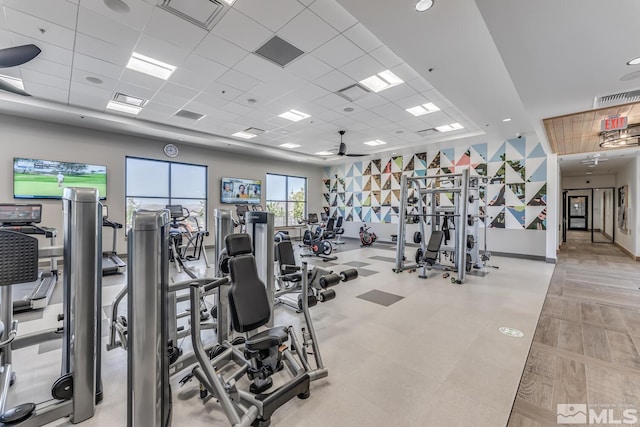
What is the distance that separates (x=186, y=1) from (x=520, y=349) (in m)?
4.82

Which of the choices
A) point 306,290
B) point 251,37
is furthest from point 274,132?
point 306,290

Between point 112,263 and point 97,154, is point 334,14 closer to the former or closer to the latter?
point 112,263

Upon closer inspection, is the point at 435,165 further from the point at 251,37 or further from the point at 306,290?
the point at 306,290

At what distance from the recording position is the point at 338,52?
3664 mm

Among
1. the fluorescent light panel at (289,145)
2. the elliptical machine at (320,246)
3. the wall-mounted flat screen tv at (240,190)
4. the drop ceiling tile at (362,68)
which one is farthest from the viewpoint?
the wall-mounted flat screen tv at (240,190)

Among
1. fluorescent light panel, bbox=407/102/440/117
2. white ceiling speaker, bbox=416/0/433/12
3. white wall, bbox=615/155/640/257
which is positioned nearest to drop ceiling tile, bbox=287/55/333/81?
white ceiling speaker, bbox=416/0/433/12

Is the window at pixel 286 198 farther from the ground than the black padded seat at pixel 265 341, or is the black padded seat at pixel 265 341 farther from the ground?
the window at pixel 286 198

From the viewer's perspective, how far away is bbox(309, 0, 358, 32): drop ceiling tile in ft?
9.28

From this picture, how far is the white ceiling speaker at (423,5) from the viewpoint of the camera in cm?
253

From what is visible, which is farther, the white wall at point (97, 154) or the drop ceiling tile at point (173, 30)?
the white wall at point (97, 154)

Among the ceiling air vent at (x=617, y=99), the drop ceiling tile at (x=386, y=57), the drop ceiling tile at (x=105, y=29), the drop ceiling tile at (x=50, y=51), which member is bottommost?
the ceiling air vent at (x=617, y=99)

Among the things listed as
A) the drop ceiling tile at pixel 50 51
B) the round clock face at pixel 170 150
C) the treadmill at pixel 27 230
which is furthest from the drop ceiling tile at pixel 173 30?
the round clock face at pixel 170 150

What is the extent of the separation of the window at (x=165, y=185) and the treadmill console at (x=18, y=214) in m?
2.69

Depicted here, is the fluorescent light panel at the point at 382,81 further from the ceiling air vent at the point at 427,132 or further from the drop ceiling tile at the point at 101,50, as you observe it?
the drop ceiling tile at the point at 101,50
